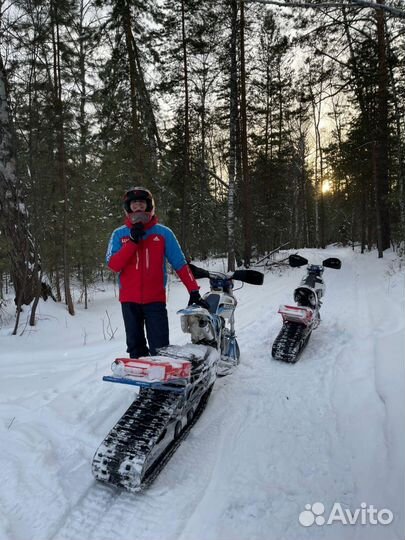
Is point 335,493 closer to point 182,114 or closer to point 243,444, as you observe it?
point 243,444

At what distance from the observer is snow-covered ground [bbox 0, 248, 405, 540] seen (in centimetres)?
213

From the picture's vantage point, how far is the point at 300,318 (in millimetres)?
5055

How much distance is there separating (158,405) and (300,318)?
2.88 metres

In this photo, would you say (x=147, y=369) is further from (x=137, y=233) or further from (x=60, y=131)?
(x=60, y=131)

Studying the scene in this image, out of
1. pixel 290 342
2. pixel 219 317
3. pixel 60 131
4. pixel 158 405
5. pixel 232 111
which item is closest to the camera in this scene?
pixel 158 405

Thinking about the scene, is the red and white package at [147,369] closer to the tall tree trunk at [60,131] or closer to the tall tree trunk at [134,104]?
the tall tree trunk at [60,131]

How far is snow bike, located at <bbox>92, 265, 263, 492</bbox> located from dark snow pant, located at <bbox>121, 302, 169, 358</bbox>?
0.24 metres

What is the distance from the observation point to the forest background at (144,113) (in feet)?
20.2

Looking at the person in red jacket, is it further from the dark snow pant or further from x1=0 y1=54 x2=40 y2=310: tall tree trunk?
x1=0 y1=54 x2=40 y2=310: tall tree trunk

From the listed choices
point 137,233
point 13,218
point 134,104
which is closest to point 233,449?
point 137,233

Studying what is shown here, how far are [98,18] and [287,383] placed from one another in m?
13.4

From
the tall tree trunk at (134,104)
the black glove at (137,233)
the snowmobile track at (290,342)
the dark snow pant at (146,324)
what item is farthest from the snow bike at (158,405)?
the tall tree trunk at (134,104)

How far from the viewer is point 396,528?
207 centimetres

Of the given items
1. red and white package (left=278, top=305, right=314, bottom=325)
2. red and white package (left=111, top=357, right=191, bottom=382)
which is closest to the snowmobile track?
red and white package (left=278, top=305, right=314, bottom=325)
